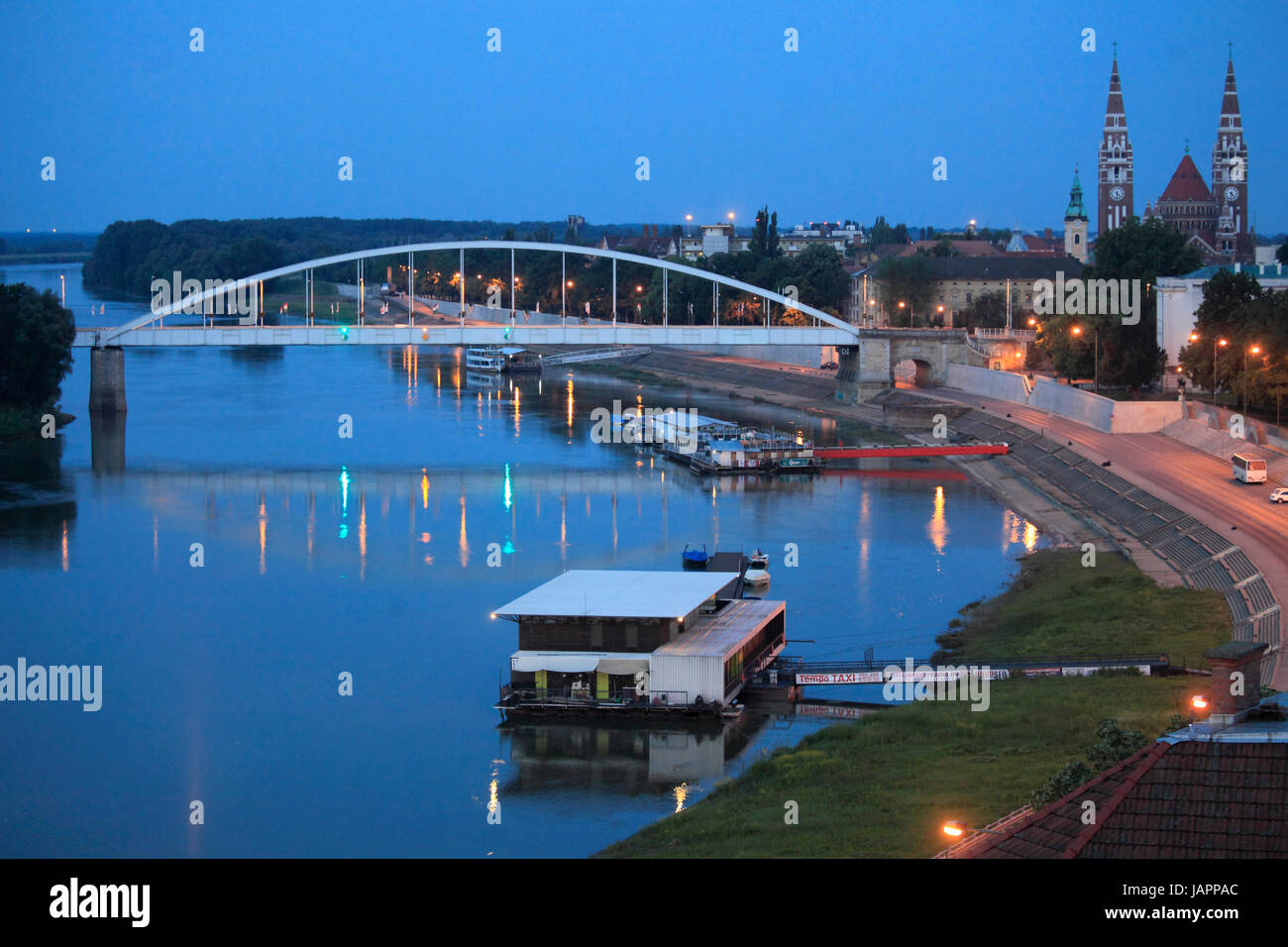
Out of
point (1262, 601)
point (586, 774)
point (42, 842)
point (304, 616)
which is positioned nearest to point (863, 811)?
point (586, 774)

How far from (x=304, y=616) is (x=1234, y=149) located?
9827 cm

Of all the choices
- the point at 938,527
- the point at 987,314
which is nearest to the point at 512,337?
the point at 938,527

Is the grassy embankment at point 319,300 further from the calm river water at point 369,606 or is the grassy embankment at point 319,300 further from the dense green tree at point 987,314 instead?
the calm river water at point 369,606

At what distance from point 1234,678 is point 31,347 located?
43.6 meters

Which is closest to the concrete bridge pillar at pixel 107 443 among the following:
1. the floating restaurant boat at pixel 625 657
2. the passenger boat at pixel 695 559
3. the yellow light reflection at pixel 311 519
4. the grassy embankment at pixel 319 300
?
the yellow light reflection at pixel 311 519

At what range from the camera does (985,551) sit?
31422 mm

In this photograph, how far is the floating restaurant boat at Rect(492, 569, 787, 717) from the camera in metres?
20.5

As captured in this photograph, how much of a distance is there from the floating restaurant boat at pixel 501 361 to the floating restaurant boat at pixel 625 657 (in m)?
55.7

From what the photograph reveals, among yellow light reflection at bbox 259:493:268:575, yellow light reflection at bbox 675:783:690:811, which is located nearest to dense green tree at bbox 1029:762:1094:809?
yellow light reflection at bbox 675:783:690:811

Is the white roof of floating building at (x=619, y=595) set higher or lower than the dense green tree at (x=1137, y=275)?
lower

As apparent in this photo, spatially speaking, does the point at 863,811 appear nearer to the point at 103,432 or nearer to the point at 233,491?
the point at 233,491

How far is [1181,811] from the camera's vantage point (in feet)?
30.8

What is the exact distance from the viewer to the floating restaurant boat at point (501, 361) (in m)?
77.3

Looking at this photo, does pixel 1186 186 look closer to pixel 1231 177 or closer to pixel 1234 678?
pixel 1231 177
